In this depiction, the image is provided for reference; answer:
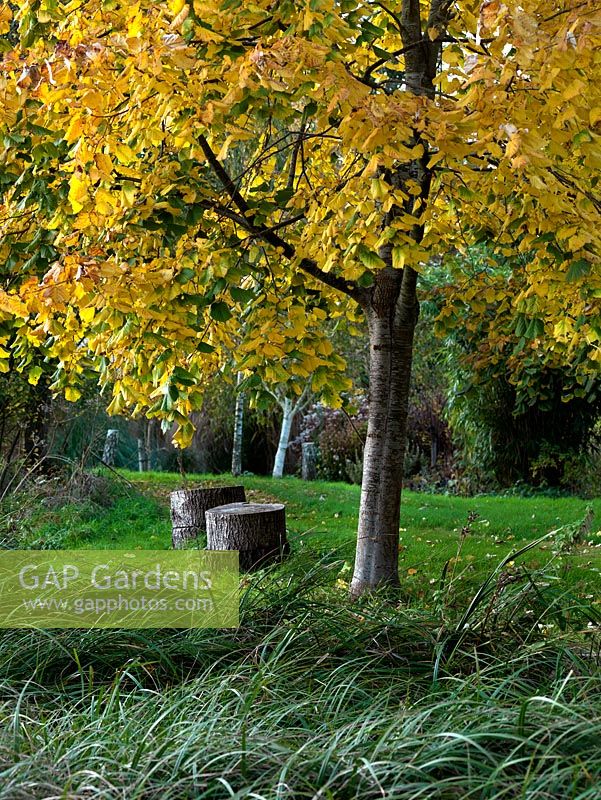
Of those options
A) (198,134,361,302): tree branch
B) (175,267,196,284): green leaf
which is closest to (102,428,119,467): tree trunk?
(198,134,361,302): tree branch

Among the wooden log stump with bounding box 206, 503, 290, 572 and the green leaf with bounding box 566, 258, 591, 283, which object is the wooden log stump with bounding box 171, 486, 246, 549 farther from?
the green leaf with bounding box 566, 258, 591, 283

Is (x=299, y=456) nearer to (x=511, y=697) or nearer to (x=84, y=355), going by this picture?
(x=84, y=355)

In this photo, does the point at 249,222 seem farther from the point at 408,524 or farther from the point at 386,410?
the point at 408,524

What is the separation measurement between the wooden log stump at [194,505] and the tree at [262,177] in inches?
93.7

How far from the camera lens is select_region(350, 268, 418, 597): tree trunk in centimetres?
480

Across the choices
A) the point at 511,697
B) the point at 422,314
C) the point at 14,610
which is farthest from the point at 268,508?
the point at 422,314

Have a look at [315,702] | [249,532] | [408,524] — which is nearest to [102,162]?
[315,702]

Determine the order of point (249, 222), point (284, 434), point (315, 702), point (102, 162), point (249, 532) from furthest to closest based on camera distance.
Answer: point (284, 434) < point (249, 532) < point (249, 222) < point (102, 162) < point (315, 702)

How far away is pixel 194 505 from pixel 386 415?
9.10 feet

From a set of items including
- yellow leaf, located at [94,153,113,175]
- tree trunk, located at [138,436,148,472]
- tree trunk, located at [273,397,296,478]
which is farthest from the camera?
tree trunk, located at [138,436,148,472]

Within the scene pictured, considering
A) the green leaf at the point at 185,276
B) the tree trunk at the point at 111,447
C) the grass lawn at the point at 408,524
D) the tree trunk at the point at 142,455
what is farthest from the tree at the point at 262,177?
the tree trunk at the point at 142,455

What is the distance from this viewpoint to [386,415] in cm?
489

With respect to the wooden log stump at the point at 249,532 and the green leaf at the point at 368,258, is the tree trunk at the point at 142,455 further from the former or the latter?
the green leaf at the point at 368,258

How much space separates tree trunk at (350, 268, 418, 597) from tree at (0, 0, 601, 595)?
0.04 ft
